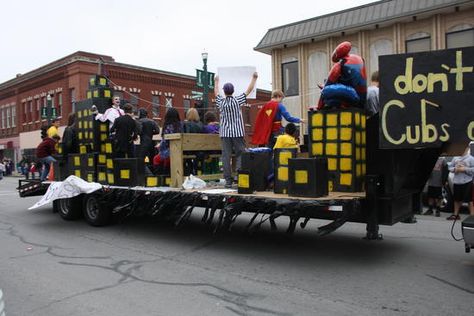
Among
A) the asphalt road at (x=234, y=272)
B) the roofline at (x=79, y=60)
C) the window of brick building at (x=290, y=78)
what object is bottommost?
the asphalt road at (x=234, y=272)

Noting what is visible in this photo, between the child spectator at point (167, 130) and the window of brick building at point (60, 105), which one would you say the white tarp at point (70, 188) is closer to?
the child spectator at point (167, 130)

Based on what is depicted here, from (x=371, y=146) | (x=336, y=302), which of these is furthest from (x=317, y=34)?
(x=336, y=302)

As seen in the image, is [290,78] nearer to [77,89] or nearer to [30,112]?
[77,89]

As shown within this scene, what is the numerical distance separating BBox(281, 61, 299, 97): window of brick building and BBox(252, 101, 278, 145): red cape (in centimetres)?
1502

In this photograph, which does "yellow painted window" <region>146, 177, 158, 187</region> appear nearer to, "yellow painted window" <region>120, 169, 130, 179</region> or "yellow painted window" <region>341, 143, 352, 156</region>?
"yellow painted window" <region>120, 169, 130, 179</region>

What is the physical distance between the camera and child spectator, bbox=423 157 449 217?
1061 cm

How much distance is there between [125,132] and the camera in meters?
8.61

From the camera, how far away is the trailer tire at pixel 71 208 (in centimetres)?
948

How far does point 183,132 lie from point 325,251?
3.34 metres

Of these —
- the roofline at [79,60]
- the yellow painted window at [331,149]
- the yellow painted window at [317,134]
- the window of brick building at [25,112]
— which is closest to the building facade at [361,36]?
the roofline at [79,60]

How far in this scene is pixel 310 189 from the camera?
5.50 metres

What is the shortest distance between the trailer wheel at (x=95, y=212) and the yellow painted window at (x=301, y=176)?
15.3 ft

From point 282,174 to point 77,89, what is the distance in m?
29.8

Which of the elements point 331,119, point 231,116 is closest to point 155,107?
point 231,116
